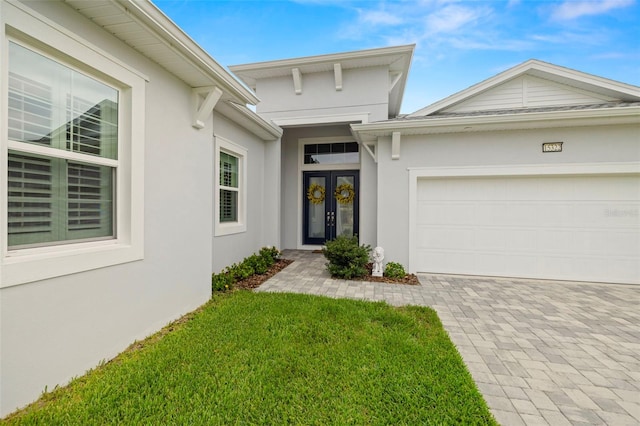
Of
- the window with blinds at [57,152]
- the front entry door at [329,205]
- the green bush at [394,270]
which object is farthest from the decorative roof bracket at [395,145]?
the window with blinds at [57,152]

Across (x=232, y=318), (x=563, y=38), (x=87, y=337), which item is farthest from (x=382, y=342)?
(x=563, y=38)

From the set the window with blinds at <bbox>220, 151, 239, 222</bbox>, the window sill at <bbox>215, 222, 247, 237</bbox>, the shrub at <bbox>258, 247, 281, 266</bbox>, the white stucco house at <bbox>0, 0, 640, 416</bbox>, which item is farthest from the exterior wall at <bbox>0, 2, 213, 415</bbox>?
the shrub at <bbox>258, 247, 281, 266</bbox>

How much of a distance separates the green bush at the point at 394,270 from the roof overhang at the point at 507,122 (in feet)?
9.42

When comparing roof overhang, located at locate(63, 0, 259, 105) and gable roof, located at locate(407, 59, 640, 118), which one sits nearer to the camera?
roof overhang, located at locate(63, 0, 259, 105)

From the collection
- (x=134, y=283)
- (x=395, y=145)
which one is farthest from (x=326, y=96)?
(x=134, y=283)

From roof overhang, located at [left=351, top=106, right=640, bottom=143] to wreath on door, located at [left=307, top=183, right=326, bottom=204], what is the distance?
11.0 feet

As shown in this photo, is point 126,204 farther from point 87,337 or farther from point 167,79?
point 167,79

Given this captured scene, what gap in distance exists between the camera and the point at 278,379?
219 cm

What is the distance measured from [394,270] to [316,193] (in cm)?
421

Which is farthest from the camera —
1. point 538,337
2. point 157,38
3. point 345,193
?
point 345,193

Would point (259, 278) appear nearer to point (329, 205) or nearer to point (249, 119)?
point (249, 119)

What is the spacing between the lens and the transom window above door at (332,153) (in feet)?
28.1

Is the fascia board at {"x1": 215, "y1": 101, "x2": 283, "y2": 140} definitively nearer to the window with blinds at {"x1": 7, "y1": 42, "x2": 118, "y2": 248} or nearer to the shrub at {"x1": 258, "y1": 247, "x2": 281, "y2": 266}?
the window with blinds at {"x1": 7, "y1": 42, "x2": 118, "y2": 248}

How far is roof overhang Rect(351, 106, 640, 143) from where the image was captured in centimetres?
452
